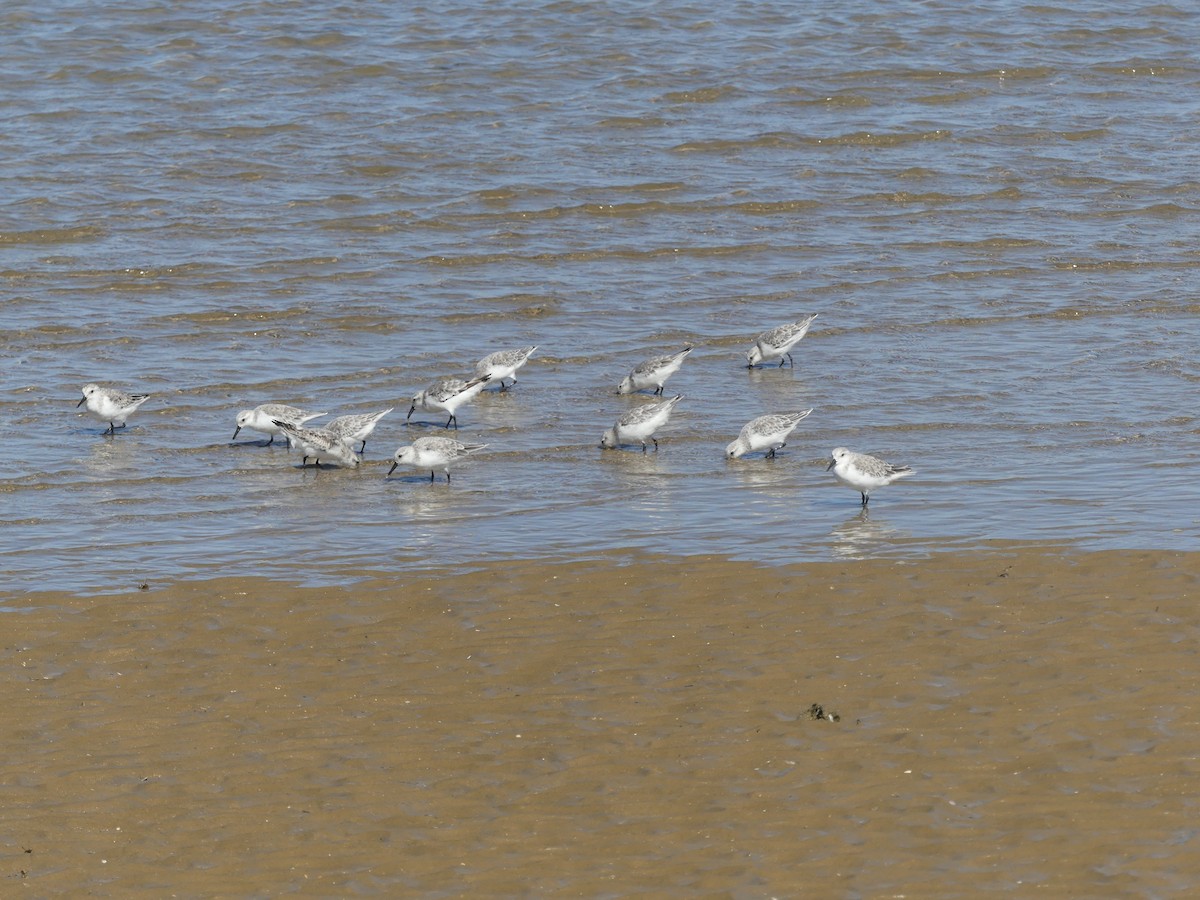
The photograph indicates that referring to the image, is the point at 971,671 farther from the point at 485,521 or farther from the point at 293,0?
the point at 293,0

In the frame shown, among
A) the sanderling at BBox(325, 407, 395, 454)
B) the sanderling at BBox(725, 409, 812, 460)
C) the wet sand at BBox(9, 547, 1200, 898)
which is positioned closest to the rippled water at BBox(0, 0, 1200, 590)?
the sanderling at BBox(725, 409, 812, 460)

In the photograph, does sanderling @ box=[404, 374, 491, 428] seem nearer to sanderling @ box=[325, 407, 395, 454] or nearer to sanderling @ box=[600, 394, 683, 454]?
sanderling @ box=[325, 407, 395, 454]

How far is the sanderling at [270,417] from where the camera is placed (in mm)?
13898

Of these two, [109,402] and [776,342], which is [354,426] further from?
[776,342]

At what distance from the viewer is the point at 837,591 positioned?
9.80 m

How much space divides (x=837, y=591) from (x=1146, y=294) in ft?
32.4

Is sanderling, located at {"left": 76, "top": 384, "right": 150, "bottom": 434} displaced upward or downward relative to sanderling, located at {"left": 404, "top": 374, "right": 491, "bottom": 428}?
upward

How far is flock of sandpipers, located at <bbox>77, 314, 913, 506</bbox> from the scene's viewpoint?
42.6 ft

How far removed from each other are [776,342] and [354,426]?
4474 millimetres

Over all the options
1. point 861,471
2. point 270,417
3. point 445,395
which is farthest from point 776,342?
point 270,417

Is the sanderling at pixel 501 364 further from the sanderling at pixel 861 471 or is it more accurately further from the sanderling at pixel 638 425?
the sanderling at pixel 861 471

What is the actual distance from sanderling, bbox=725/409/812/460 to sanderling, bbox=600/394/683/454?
0.68 meters

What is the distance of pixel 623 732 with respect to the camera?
8156 mm

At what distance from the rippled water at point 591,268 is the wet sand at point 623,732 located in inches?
36.5
